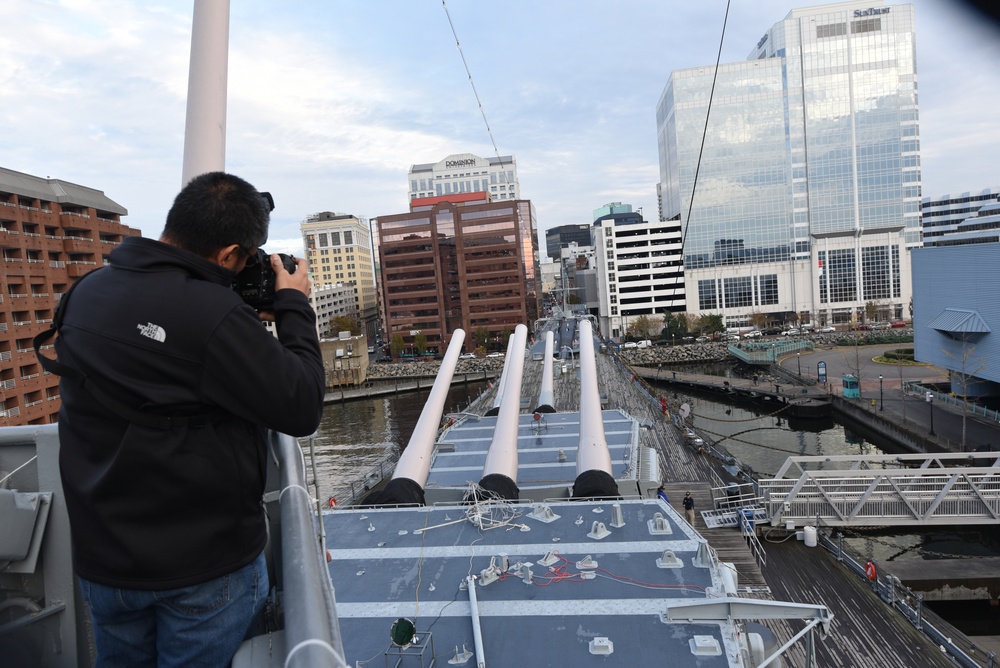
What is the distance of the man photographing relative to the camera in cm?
146

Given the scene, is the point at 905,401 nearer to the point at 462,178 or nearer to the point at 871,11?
the point at 871,11

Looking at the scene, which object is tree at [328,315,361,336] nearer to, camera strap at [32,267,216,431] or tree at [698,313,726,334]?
tree at [698,313,726,334]

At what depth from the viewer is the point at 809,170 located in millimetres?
67312

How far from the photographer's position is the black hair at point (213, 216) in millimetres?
1723

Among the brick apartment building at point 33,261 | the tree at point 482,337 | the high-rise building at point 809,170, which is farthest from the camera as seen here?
the high-rise building at point 809,170

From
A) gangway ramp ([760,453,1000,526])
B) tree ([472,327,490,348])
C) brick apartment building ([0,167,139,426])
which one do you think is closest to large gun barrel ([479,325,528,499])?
gangway ramp ([760,453,1000,526])

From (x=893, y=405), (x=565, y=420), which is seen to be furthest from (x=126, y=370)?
(x=893, y=405)

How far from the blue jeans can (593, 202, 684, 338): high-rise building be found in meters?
Answer: 69.8

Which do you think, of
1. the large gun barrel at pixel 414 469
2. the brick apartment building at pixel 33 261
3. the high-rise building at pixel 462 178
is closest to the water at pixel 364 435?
the large gun barrel at pixel 414 469

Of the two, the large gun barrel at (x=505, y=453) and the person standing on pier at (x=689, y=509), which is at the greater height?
the large gun barrel at (x=505, y=453)

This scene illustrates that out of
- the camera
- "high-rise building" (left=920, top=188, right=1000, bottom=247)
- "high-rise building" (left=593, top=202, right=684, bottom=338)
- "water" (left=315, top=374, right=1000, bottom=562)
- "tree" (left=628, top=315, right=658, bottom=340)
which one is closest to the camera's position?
the camera

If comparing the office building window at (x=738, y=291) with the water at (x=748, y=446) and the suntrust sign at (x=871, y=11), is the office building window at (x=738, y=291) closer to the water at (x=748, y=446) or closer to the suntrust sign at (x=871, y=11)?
the water at (x=748, y=446)

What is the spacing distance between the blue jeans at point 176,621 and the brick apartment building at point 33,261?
23896mm

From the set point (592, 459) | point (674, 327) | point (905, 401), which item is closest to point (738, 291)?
point (674, 327)
